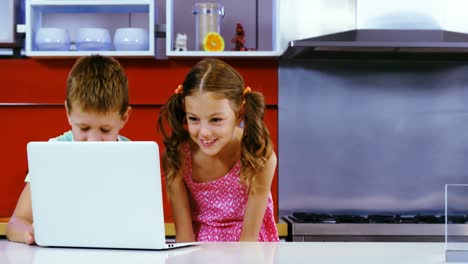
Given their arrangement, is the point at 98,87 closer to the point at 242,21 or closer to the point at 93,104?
the point at 93,104

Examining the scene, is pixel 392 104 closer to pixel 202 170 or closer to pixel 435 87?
pixel 435 87

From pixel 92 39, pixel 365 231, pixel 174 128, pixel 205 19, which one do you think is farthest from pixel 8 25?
pixel 365 231

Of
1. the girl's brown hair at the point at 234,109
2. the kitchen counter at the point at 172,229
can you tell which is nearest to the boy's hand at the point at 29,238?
the girl's brown hair at the point at 234,109

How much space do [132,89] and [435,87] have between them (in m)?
1.21

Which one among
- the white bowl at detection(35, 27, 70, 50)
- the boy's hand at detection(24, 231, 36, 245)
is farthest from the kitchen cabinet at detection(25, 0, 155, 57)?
the boy's hand at detection(24, 231, 36, 245)

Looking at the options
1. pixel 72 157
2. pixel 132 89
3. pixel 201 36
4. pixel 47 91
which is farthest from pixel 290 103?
pixel 72 157

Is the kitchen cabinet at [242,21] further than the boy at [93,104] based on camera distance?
Yes

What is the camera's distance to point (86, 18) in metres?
2.93

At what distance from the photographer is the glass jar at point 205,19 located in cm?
277

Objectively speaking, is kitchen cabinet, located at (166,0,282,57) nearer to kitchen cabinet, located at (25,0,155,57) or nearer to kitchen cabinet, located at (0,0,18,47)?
kitchen cabinet, located at (25,0,155,57)

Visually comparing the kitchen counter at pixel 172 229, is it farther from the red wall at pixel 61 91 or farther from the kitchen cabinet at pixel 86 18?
the kitchen cabinet at pixel 86 18

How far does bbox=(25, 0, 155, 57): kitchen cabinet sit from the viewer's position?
2.70 m

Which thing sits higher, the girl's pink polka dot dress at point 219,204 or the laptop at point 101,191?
the laptop at point 101,191

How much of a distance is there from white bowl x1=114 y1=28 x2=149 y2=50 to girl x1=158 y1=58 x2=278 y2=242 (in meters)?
0.78
